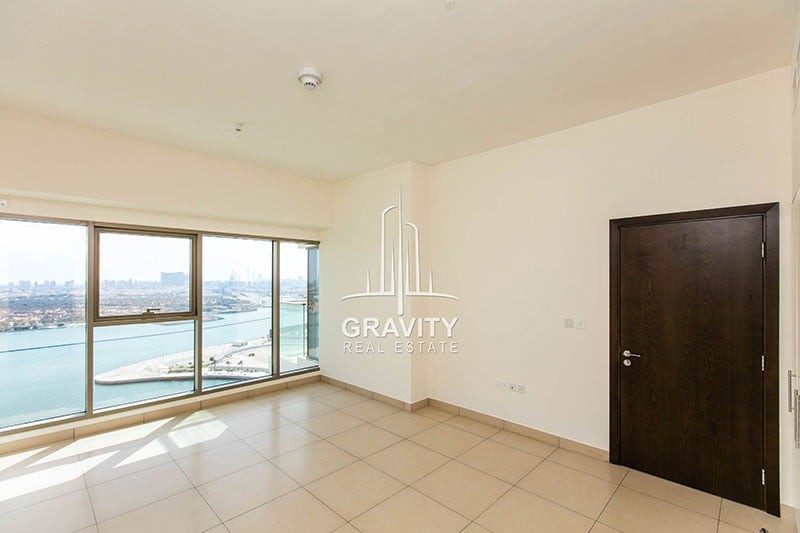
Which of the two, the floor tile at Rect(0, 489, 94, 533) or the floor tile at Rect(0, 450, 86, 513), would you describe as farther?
the floor tile at Rect(0, 450, 86, 513)

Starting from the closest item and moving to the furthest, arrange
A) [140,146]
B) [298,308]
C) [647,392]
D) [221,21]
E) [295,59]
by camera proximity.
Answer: [221,21]
[295,59]
[647,392]
[140,146]
[298,308]

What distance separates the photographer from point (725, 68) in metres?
2.47

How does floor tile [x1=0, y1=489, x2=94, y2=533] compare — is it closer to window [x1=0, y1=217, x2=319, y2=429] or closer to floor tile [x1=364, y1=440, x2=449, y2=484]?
window [x1=0, y1=217, x2=319, y2=429]

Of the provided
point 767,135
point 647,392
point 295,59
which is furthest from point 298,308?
point 767,135

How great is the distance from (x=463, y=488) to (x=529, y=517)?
0.52 m

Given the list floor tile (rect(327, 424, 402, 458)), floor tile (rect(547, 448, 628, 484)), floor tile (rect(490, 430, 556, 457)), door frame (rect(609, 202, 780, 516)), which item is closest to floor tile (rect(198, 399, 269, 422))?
floor tile (rect(327, 424, 402, 458))

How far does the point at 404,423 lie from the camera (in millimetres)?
4043

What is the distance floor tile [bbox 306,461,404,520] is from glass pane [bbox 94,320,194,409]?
105 inches

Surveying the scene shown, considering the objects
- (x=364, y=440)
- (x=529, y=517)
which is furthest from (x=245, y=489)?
(x=529, y=517)

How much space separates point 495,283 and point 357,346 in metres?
2.23

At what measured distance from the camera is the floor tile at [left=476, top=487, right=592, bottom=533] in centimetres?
234

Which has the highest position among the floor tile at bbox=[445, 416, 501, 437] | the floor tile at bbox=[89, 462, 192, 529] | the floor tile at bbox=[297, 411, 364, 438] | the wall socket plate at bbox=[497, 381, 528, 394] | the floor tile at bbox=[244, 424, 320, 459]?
the wall socket plate at bbox=[497, 381, 528, 394]

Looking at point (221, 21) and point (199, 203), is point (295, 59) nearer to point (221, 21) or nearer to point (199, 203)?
point (221, 21)

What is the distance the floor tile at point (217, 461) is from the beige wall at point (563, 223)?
1860 mm
